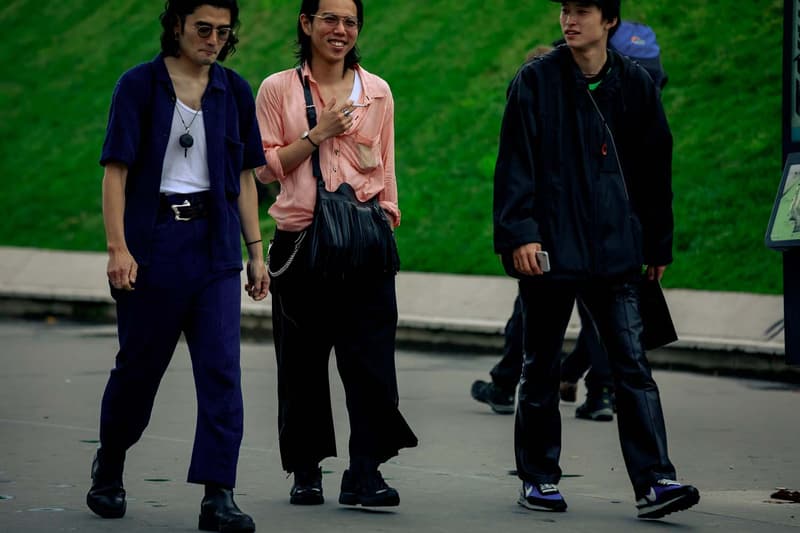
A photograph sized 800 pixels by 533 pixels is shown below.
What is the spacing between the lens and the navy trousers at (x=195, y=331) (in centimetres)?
590

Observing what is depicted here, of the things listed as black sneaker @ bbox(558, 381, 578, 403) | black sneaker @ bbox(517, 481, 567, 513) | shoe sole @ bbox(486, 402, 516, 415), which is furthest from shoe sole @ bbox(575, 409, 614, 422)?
black sneaker @ bbox(517, 481, 567, 513)

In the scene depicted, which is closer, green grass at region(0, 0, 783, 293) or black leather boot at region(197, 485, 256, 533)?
black leather boot at region(197, 485, 256, 533)

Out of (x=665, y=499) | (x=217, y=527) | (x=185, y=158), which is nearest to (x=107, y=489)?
(x=217, y=527)

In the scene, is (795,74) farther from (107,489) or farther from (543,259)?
(107,489)

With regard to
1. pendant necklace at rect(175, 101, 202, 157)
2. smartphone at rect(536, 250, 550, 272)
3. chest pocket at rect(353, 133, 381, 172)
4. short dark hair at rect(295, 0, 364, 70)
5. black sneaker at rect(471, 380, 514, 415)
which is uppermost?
short dark hair at rect(295, 0, 364, 70)

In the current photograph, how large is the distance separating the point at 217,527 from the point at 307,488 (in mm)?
728

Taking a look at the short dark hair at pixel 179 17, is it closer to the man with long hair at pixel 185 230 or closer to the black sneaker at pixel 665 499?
the man with long hair at pixel 185 230

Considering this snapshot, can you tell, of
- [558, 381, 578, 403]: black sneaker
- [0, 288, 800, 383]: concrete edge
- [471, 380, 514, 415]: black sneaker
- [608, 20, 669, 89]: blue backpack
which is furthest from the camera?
[0, 288, 800, 383]: concrete edge

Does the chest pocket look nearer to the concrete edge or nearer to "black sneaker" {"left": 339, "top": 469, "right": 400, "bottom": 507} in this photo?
"black sneaker" {"left": 339, "top": 469, "right": 400, "bottom": 507}

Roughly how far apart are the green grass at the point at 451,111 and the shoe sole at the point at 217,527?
27.7 ft

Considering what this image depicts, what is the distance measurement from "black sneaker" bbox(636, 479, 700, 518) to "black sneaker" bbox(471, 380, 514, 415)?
10.7 ft

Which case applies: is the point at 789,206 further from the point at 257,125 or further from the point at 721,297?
the point at 721,297

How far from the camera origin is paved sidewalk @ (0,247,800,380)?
455 inches

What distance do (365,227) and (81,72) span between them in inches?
714
